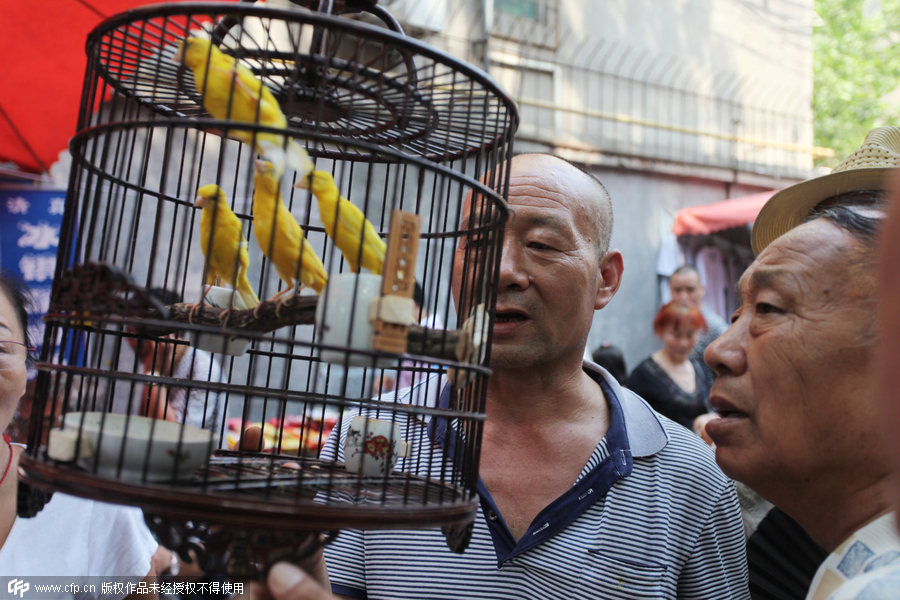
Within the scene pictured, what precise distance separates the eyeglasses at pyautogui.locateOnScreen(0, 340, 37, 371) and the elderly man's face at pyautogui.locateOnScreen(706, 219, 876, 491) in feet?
6.14

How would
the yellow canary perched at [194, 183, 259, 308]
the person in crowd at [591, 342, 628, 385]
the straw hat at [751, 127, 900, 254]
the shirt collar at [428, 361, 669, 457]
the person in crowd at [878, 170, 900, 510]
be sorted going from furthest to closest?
Answer: the person in crowd at [591, 342, 628, 385], the shirt collar at [428, 361, 669, 457], the straw hat at [751, 127, 900, 254], the yellow canary perched at [194, 183, 259, 308], the person in crowd at [878, 170, 900, 510]

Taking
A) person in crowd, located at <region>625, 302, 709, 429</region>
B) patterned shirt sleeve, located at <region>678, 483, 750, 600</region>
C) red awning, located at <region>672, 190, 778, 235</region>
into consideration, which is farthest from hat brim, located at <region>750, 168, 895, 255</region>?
red awning, located at <region>672, 190, 778, 235</region>

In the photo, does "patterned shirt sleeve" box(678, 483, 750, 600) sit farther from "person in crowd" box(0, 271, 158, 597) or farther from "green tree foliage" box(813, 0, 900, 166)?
"green tree foliage" box(813, 0, 900, 166)

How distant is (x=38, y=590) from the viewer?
5.69ft

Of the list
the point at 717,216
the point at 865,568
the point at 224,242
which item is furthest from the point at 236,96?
the point at 717,216

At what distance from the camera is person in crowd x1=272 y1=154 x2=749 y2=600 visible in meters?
1.41

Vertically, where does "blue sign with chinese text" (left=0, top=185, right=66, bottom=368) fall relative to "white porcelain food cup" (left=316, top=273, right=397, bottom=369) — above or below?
above

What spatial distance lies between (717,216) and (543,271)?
18.8 ft

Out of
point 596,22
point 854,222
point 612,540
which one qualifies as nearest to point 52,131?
point 612,540

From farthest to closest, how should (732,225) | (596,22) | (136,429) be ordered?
(596,22)
(732,225)
(136,429)

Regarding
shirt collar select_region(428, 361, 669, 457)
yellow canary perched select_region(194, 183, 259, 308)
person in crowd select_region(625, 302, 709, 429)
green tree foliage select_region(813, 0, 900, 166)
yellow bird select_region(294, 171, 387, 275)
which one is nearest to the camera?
yellow bird select_region(294, 171, 387, 275)

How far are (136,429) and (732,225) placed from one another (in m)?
6.58

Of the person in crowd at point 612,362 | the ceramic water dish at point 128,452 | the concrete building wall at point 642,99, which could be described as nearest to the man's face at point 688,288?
the person in crowd at point 612,362

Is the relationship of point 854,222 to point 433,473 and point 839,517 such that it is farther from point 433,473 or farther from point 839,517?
point 433,473
